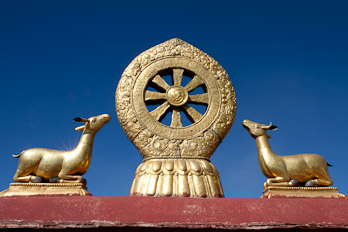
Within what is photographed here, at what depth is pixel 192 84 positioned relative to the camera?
23.2 feet

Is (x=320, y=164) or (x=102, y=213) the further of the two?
(x=320, y=164)

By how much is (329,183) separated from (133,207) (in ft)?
11.0

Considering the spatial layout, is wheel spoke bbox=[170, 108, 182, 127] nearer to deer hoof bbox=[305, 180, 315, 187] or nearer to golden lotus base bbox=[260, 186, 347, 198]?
golden lotus base bbox=[260, 186, 347, 198]

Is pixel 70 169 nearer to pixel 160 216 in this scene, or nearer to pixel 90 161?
pixel 90 161

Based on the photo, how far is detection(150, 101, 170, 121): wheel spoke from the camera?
22.4ft

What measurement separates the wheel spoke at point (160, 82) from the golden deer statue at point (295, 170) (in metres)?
2.29

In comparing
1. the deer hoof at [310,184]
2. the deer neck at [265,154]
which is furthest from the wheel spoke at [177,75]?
the deer hoof at [310,184]

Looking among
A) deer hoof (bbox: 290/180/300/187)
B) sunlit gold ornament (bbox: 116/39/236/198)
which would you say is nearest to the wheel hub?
sunlit gold ornament (bbox: 116/39/236/198)

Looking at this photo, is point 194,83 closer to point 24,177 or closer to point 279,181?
point 279,181

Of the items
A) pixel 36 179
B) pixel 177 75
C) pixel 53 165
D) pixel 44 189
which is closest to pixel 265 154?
pixel 177 75

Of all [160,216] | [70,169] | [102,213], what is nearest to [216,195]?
[160,216]

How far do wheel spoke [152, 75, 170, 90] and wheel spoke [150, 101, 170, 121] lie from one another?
343 millimetres

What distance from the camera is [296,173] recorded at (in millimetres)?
6027

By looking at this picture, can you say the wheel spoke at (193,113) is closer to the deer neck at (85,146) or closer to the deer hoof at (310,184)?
the deer neck at (85,146)
